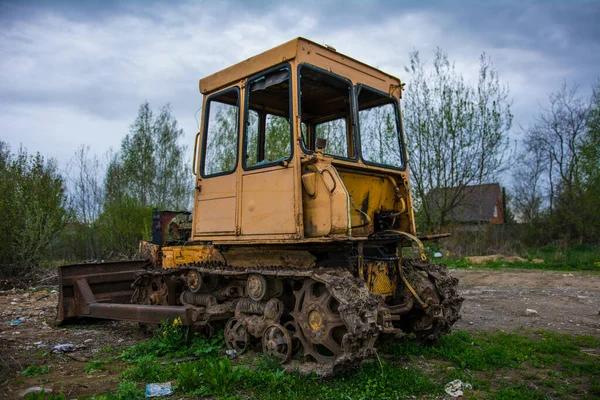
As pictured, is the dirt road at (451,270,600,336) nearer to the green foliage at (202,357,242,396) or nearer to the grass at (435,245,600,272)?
the grass at (435,245,600,272)

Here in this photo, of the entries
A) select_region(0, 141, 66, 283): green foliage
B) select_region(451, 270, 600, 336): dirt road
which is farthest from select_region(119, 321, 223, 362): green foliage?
select_region(0, 141, 66, 283): green foliage

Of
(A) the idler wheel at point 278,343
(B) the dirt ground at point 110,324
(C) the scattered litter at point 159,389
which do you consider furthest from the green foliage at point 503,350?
(C) the scattered litter at point 159,389

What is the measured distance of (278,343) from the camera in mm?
4891

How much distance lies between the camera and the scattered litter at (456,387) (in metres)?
4.16

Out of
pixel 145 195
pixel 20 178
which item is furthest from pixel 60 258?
pixel 145 195

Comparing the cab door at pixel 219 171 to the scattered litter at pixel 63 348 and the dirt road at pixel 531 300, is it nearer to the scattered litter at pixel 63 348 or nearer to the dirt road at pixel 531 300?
the scattered litter at pixel 63 348

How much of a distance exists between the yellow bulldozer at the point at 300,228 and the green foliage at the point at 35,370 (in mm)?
1257

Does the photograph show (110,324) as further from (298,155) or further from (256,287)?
(298,155)

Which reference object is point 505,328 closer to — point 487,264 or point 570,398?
point 570,398

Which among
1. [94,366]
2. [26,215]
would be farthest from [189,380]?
[26,215]

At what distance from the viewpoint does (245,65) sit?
5.55 meters

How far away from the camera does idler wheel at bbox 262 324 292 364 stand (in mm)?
4812

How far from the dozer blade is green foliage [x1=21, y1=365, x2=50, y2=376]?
Answer: 125 centimetres

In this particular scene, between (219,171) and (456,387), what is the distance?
3.54 m
